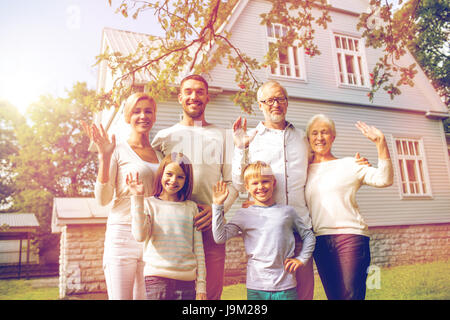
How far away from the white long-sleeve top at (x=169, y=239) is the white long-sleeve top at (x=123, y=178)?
0.46 ft

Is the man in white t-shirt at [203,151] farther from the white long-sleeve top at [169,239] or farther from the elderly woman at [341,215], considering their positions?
the elderly woman at [341,215]

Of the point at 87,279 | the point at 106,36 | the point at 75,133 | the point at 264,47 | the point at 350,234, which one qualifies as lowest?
the point at 87,279

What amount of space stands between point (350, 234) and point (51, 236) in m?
3.48

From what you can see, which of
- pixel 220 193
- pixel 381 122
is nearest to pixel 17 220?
pixel 220 193

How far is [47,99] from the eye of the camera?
2576mm

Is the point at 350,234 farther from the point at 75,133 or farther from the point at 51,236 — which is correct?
the point at 51,236

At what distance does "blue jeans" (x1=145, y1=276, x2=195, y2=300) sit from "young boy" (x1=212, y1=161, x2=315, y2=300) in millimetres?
296

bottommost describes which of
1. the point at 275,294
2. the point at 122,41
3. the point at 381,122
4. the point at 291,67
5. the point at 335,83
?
the point at 275,294

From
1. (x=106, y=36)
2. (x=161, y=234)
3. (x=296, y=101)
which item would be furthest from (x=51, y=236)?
(x=296, y=101)

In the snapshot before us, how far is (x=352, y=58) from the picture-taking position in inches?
172

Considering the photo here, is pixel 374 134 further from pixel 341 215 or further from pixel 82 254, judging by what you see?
pixel 82 254

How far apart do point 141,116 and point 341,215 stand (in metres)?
1.29

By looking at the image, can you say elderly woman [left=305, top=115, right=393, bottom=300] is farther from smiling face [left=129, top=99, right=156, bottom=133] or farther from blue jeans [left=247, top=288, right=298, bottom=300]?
smiling face [left=129, top=99, right=156, bottom=133]

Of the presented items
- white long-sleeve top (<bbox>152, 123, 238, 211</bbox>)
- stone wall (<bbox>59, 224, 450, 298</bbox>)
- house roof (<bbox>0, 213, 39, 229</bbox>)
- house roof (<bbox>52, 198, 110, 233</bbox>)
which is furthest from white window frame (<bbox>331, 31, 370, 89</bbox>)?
house roof (<bbox>0, 213, 39, 229</bbox>)
